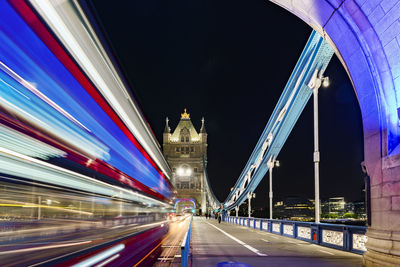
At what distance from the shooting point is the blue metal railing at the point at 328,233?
1221 cm

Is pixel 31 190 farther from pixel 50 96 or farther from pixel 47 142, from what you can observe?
pixel 50 96

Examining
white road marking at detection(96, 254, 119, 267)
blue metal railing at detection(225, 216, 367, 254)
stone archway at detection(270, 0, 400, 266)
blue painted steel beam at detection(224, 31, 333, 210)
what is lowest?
blue metal railing at detection(225, 216, 367, 254)

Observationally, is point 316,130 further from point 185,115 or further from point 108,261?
point 185,115

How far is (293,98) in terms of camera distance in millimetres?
28109

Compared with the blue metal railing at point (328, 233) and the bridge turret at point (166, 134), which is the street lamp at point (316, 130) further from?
the bridge turret at point (166, 134)

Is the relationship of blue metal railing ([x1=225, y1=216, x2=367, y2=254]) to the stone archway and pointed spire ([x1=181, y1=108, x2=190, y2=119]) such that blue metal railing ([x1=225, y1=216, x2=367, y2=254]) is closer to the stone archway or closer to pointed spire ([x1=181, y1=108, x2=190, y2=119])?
the stone archway

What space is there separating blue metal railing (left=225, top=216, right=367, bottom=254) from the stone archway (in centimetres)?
243

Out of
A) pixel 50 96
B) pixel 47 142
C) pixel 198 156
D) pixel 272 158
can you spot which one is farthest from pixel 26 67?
pixel 198 156

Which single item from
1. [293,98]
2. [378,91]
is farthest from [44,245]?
[293,98]

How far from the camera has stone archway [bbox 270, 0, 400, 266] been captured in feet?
26.0

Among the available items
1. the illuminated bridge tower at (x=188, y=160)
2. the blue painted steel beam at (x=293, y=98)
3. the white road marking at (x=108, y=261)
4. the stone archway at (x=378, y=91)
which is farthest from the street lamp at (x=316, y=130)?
the illuminated bridge tower at (x=188, y=160)

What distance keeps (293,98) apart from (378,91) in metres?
19.6

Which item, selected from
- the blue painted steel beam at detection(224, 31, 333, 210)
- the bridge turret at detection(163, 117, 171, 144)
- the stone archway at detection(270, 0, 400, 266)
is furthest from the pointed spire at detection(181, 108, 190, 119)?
the stone archway at detection(270, 0, 400, 266)

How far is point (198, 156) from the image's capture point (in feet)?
427
